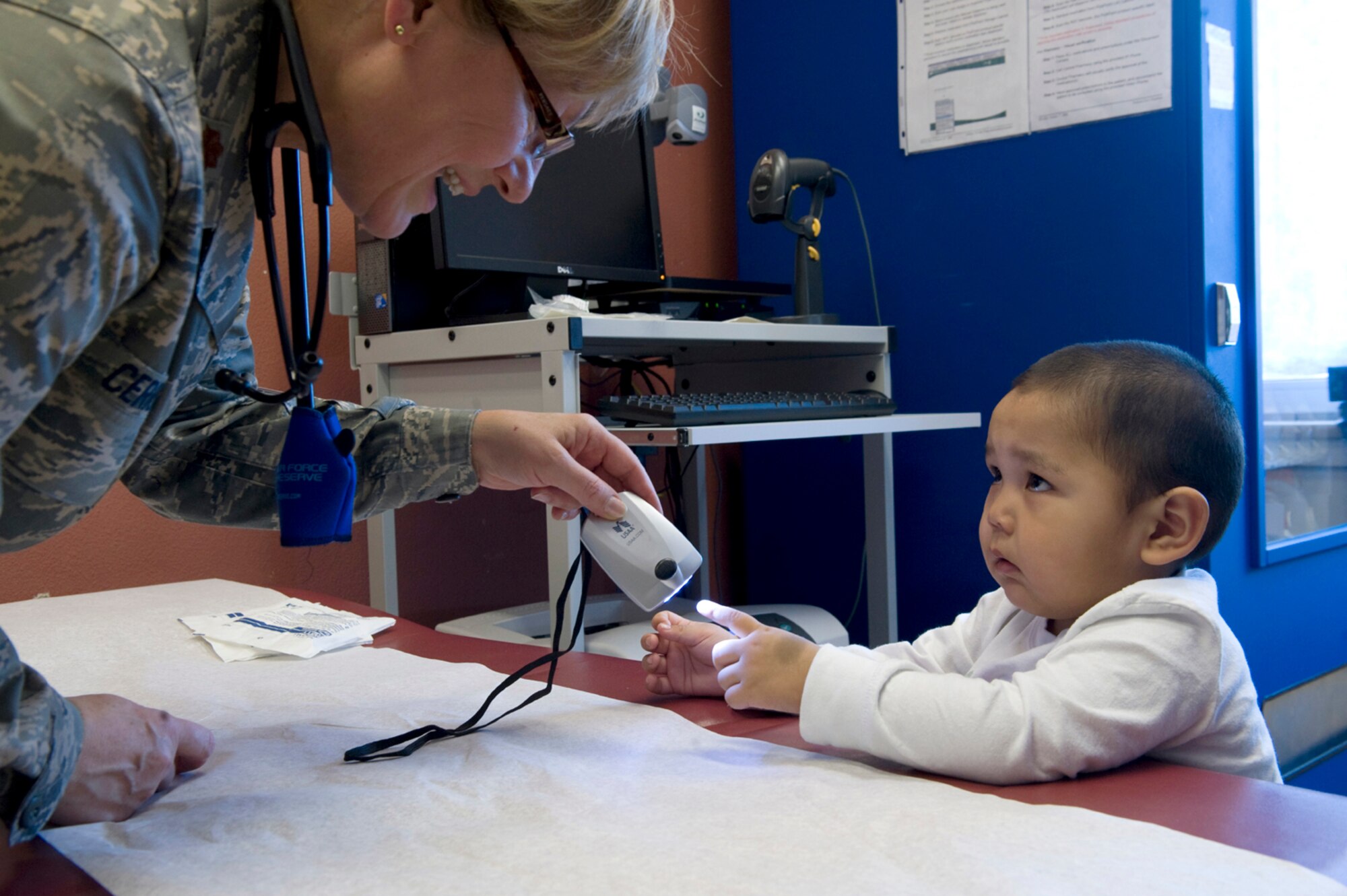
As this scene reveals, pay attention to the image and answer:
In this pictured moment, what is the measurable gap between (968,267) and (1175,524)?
146cm

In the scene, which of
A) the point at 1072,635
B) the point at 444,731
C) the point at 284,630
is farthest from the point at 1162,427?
the point at 284,630

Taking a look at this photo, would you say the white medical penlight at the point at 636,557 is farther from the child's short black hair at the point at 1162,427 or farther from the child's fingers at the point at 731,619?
the child's short black hair at the point at 1162,427

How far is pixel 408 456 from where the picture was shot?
969 millimetres

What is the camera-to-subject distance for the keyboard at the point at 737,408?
59.1 inches

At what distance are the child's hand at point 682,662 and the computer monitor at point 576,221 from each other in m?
1.03

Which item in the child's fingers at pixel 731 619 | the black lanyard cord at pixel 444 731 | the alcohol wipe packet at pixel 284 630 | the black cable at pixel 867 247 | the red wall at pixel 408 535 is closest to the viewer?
the black lanyard cord at pixel 444 731

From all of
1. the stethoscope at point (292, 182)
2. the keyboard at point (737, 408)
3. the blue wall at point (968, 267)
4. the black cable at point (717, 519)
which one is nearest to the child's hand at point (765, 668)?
the stethoscope at point (292, 182)

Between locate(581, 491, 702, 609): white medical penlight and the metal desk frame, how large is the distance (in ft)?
1.64

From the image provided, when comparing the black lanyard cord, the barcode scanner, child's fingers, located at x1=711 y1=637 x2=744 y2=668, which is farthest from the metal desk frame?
child's fingers, located at x1=711 y1=637 x2=744 y2=668

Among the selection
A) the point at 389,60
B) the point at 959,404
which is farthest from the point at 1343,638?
the point at 389,60

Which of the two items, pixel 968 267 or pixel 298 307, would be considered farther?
pixel 968 267

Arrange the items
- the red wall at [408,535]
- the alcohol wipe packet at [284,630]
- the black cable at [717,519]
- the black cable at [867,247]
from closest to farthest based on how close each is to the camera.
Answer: the alcohol wipe packet at [284,630] < the red wall at [408,535] < the black cable at [867,247] < the black cable at [717,519]

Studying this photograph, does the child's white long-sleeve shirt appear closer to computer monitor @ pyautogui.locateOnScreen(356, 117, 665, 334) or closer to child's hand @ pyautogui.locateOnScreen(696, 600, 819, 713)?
child's hand @ pyautogui.locateOnScreen(696, 600, 819, 713)

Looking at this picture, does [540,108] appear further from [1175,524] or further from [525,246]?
[525,246]
